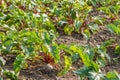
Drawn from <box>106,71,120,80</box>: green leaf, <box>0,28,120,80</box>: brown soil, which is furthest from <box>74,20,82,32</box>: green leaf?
<box>106,71,120,80</box>: green leaf

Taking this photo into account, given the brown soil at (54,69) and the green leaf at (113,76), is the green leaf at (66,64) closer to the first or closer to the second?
the brown soil at (54,69)

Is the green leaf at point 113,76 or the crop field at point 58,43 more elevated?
the crop field at point 58,43

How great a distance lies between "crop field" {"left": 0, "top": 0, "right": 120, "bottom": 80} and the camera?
3.23m

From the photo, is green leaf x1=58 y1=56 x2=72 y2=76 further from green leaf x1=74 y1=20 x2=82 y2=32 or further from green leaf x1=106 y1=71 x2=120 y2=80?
green leaf x1=74 y1=20 x2=82 y2=32

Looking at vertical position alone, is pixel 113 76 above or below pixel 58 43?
below

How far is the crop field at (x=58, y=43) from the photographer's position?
323 centimetres

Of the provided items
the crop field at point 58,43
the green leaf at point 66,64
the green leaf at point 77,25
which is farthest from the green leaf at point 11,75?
the green leaf at point 77,25

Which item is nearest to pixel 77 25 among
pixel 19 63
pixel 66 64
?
pixel 66 64

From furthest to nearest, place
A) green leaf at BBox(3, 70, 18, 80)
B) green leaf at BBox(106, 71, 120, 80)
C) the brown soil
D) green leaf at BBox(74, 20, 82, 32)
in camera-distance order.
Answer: green leaf at BBox(74, 20, 82, 32) < the brown soil < green leaf at BBox(3, 70, 18, 80) < green leaf at BBox(106, 71, 120, 80)

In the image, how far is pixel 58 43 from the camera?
13.4 ft

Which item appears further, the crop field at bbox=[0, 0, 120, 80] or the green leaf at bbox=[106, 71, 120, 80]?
the crop field at bbox=[0, 0, 120, 80]

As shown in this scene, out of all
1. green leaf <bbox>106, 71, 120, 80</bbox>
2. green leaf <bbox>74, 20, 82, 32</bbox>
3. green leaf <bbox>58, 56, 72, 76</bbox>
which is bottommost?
green leaf <bbox>106, 71, 120, 80</bbox>

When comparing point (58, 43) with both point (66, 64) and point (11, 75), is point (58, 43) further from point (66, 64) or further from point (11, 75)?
point (11, 75)

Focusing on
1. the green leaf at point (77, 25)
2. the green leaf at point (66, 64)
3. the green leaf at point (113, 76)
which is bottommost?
the green leaf at point (113, 76)
